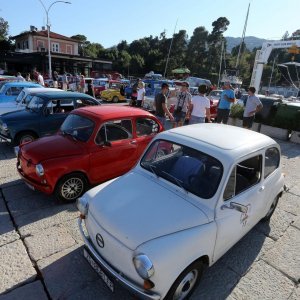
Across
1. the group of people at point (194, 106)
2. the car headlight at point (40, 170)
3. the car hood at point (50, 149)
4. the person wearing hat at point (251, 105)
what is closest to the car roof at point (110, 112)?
the car hood at point (50, 149)

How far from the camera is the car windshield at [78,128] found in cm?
513

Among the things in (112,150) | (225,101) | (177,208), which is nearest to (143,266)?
(177,208)

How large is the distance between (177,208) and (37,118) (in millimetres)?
5761

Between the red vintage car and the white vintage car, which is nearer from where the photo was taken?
the white vintage car

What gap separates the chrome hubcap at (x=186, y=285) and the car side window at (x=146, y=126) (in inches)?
130

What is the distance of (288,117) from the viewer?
1066 centimetres

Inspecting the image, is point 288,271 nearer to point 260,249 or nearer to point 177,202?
point 260,249

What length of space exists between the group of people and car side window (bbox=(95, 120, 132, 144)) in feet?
9.05

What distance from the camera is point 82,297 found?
304 cm

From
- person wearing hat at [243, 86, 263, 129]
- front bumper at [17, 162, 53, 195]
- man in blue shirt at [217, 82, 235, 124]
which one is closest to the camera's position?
front bumper at [17, 162, 53, 195]

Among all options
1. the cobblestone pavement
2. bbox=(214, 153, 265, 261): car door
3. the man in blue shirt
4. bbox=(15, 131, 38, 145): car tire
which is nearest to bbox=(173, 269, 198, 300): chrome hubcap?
the cobblestone pavement

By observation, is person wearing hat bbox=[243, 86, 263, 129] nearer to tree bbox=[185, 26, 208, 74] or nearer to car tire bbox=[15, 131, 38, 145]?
car tire bbox=[15, 131, 38, 145]

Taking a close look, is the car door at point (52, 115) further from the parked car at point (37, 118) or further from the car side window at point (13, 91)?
the car side window at point (13, 91)

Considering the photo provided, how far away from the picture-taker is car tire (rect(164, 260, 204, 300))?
8.71ft
